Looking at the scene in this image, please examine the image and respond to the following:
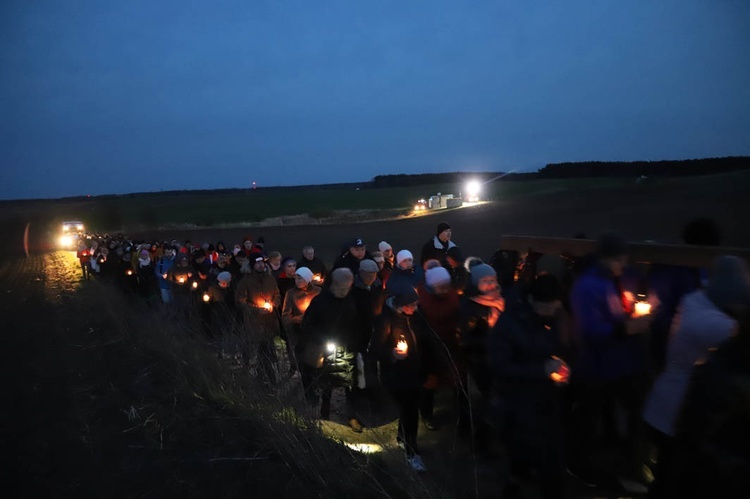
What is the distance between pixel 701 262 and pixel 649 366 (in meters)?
1.22

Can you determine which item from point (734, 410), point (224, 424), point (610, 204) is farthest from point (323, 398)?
point (610, 204)

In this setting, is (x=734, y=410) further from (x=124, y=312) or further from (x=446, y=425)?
(x=124, y=312)

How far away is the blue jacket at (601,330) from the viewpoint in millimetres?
3713

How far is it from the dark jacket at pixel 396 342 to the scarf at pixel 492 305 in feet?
1.80

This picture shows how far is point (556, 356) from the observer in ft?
11.0

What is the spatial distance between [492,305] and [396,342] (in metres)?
0.87

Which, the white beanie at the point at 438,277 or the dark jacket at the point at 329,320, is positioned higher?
the white beanie at the point at 438,277

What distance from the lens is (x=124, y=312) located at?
30.6 feet

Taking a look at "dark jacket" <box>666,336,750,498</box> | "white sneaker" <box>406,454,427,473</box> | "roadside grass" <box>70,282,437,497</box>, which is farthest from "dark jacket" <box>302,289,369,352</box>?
"dark jacket" <box>666,336,750,498</box>

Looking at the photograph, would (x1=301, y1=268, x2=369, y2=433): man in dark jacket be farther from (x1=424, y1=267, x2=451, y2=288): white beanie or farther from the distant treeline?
the distant treeline

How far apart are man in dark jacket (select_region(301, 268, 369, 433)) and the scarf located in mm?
1376

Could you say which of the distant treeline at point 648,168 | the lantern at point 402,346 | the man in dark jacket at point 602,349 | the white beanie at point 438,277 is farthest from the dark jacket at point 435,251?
the distant treeline at point 648,168

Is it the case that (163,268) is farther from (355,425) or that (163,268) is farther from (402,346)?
(402,346)

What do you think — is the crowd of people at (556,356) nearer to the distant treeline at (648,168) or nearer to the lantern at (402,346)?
the lantern at (402,346)
